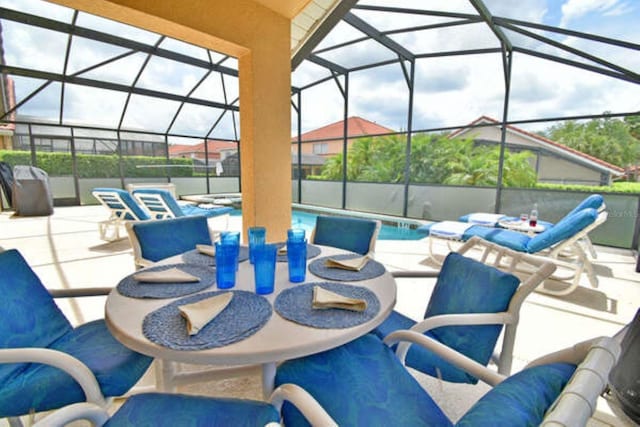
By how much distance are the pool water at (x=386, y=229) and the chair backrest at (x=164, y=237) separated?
3.35m

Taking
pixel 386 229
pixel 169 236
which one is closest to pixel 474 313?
pixel 169 236

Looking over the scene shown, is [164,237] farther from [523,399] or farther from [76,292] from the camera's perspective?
[523,399]

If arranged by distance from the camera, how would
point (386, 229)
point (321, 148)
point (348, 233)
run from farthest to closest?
1. point (321, 148)
2. point (386, 229)
3. point (348, 233)

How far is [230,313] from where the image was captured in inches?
36.5

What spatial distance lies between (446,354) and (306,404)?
50cm

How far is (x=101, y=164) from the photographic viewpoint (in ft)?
26.7

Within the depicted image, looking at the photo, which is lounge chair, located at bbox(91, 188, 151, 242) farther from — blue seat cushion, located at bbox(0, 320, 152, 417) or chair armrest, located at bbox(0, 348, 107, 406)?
chair armrest, located at bbox(0, 348, 107, 406)

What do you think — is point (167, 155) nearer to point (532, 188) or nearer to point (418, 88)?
point (418, 88)

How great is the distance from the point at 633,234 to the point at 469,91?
3.36 metres

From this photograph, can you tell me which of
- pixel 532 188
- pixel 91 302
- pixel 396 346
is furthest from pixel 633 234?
pixel 91 302

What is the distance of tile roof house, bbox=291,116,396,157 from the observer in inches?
281

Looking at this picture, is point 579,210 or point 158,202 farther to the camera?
point 158,202

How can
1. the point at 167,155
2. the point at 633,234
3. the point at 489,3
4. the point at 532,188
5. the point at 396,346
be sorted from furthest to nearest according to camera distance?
the point at 167,155, the point at 532,188, the point at 633,234, the point at 489,3, the point at 396,346

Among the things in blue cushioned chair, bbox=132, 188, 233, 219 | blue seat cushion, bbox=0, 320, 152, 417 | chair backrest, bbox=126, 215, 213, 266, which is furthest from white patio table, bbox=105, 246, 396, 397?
blue cushioned chair, bbox=132, 188, 233, 219
